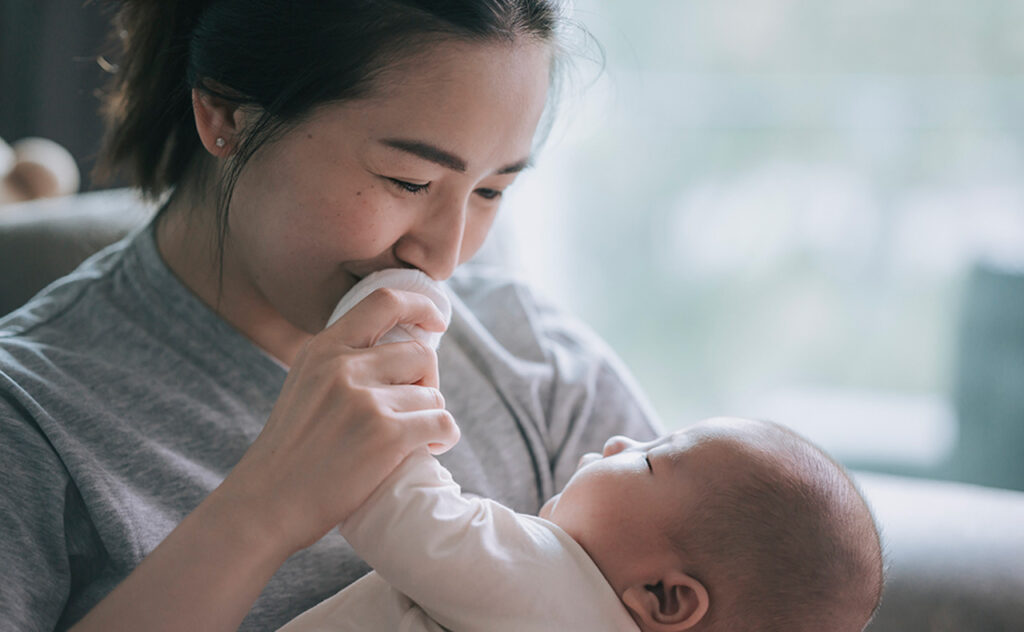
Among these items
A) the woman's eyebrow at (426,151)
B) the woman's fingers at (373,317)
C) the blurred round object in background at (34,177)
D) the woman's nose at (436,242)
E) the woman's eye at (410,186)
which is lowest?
the blurred round object in background at (34,177)

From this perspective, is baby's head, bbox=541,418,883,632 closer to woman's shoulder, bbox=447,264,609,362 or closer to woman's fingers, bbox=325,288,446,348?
woman's fingers, bbox=325,288,446,348

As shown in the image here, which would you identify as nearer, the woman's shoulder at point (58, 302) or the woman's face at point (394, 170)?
the woman's face at point (394, 170)

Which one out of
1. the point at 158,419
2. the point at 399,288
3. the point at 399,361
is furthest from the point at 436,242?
the point at 158,419

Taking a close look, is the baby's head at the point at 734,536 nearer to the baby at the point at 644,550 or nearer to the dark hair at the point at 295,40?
the baby at the point at 644,550

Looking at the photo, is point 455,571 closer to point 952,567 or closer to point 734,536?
point 734,536

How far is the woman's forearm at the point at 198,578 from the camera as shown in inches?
30.4

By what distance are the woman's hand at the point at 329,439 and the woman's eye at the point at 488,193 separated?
0.27m

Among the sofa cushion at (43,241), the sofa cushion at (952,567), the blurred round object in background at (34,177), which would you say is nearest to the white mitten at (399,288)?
the sofa cushion at (43,241)

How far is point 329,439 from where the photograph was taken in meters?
0.80

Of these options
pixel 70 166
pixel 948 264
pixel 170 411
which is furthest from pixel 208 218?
pixel 948 264

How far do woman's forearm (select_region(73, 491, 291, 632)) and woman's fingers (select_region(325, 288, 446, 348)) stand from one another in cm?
19

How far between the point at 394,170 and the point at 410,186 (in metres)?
0.03

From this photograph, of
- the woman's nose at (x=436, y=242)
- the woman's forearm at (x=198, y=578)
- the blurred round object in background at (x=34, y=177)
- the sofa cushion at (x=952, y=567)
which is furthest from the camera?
the blurred round object in background at (x=34, y=177)

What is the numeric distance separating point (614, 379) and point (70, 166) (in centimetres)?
128
